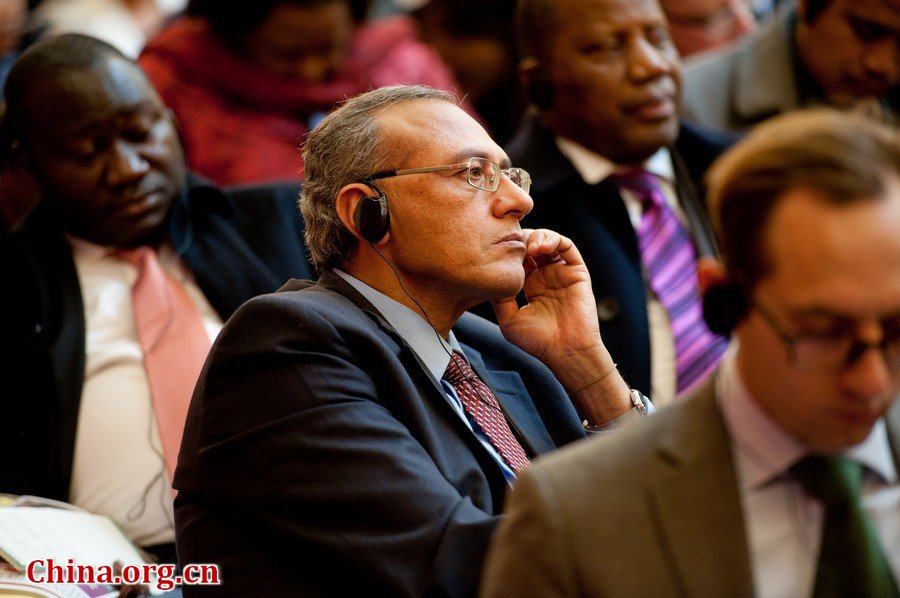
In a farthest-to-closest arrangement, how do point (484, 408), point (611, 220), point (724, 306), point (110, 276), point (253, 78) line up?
1. point (253, 78)
2. point (611, 220)
3. point (110, 276)
4. point (484, 408)
5. point (724, 306)

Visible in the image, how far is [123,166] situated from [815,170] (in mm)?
1922

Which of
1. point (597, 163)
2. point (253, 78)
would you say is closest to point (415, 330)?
point (597, 163)

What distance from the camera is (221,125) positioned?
3.91m

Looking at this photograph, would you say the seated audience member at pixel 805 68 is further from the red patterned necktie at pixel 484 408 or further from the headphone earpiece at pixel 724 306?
the headphone earpiece at pixel 724 306

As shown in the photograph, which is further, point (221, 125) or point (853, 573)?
point (221, 125)

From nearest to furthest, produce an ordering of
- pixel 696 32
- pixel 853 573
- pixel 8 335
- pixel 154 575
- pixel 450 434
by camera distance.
→ 1. pixel 853 573
2. pixel 450 434
3. pixel 154 575
4. pixel 8 335
5. pixel 696 32

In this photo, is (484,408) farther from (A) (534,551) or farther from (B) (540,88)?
(B) (540,88)

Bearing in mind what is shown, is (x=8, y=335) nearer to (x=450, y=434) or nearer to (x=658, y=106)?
(x=450, y=434)

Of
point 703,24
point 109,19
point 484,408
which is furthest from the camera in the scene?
point 109,19

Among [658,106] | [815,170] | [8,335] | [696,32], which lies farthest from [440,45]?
[815,170]

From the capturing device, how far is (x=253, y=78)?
3.98 metres

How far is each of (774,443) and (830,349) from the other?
14 centimetres

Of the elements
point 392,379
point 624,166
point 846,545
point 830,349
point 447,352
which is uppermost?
point 830,349

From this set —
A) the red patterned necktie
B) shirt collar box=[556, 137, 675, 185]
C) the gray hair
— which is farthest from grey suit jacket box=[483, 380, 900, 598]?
shirt collar box=[556, 137, 675, 185]
